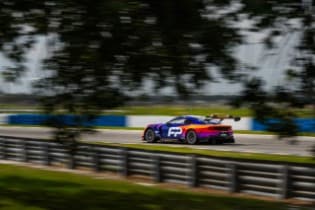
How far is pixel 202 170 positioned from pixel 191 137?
46.2ft

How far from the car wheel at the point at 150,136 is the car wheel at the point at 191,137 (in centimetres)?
164

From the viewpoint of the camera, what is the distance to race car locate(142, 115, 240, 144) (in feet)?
88.7

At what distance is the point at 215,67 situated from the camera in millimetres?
8539

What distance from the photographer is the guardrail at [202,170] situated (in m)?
11.6

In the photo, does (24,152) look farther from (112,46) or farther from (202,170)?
(112,46)

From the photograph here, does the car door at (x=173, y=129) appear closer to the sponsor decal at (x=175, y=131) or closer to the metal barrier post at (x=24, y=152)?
the sponsor decal at (x=175, y=131)

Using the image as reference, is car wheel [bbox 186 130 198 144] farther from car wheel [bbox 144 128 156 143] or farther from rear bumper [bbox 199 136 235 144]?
car wheel [bbox 144 128 156 143]

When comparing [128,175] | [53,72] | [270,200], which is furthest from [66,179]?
[53,72]

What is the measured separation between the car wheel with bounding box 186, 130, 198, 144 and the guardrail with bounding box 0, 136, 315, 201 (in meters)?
A: 9.16

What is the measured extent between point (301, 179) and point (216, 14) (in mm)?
4781

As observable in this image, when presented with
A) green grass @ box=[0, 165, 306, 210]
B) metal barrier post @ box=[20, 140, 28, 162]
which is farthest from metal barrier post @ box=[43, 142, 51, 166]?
Result: green grass @ box=[0, 165, 306, 210]

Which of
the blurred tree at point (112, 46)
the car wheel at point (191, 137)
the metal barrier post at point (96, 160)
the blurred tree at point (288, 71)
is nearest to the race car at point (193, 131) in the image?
the car wheel at point (191, 137)

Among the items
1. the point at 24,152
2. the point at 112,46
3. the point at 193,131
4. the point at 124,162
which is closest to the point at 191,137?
the point at 193,131

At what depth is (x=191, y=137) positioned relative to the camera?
2753 centimetres
